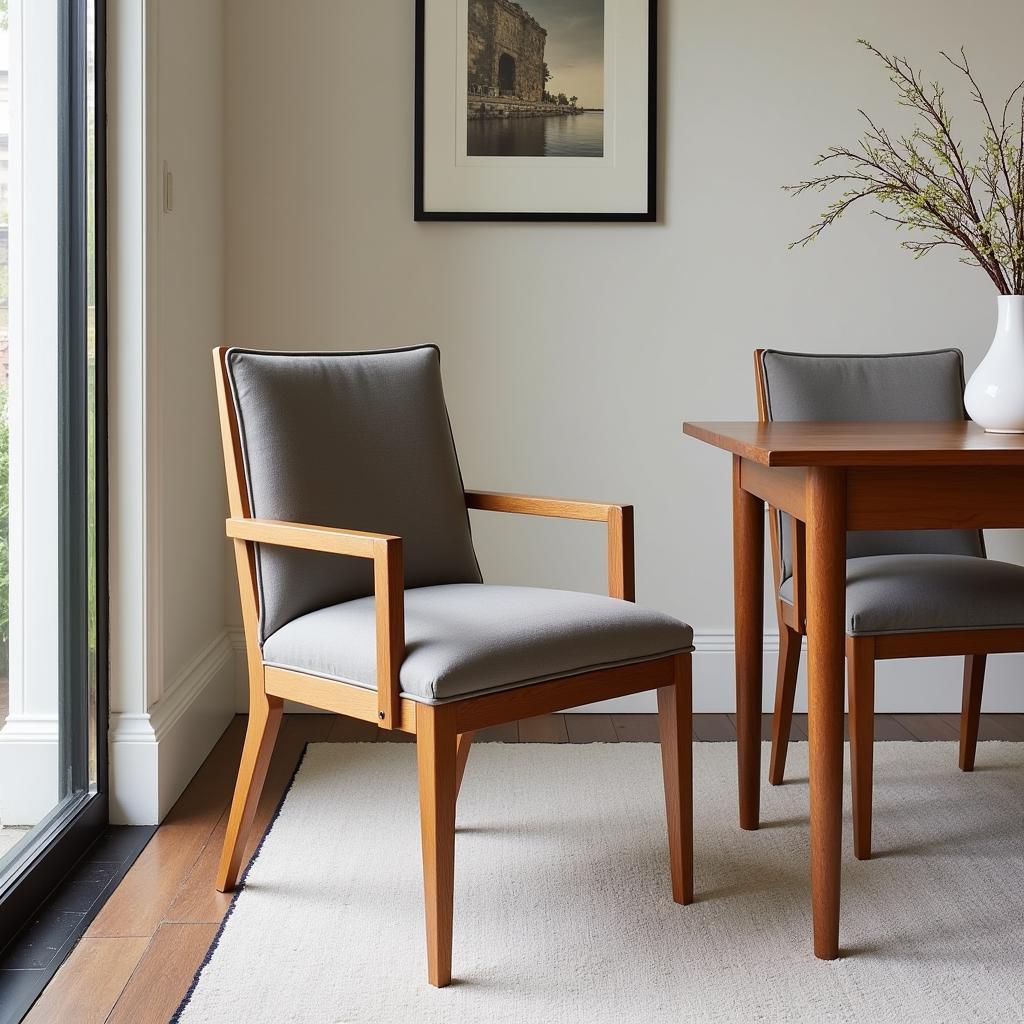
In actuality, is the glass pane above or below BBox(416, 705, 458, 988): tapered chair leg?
above

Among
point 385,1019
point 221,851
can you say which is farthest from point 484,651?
point 221,851

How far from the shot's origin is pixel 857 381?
241 cm

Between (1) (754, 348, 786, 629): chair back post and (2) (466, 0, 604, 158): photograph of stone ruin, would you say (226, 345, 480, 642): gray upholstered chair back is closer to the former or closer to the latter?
(1) (754, 348, 786, 629): chair back post

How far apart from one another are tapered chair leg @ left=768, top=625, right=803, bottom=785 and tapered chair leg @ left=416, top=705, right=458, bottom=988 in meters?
0.94

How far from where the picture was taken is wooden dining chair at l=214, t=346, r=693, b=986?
1.57 metres

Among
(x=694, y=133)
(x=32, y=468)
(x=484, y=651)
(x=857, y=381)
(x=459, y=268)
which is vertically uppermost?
(x=694, y=133)

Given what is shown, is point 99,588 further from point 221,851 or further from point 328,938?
point 328,938

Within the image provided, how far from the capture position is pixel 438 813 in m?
1.54

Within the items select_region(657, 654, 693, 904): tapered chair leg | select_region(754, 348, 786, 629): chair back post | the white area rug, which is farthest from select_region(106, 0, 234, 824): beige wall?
select_region(754, 348, 786, 629): chair back post

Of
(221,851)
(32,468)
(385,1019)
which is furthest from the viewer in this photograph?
(221,851)

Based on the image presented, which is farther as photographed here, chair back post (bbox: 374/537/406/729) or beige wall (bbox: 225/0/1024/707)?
beige wall (bbox: 225/0/1024/707)

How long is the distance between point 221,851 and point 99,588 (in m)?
0.54

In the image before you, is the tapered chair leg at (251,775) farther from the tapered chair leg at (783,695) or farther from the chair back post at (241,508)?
the tapered chair leg at (783,695)

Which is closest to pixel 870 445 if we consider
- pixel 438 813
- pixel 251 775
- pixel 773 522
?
pixel 773 522
